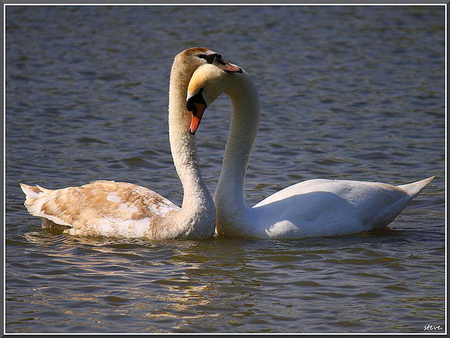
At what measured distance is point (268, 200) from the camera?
8.30 metres

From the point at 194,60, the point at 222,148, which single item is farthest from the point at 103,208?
the point at 222,148

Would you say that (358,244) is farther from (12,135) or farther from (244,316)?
(12,135)

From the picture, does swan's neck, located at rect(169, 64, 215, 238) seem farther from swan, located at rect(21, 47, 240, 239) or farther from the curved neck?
the curved neck

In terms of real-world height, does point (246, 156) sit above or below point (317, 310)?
above

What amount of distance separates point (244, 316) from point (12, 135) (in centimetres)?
693

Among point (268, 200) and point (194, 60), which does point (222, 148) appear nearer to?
point (268, 200)

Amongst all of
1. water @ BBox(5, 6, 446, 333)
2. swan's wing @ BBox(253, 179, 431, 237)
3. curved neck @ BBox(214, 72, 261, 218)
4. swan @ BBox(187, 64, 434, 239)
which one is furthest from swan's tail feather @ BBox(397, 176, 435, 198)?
curved neck @ BBox(214, 72, 261, 218)

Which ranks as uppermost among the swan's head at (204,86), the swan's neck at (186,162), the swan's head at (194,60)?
the swan's head at (194,60)

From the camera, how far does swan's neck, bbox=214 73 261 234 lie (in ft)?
26.2

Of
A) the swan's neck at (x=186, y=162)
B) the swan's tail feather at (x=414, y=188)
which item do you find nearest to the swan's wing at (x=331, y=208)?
the swan's tail feather at (x=414, y=188)

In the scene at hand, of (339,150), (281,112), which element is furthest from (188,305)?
(281,112)

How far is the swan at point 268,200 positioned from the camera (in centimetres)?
786

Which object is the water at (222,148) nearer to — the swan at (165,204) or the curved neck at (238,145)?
the swan at (165,204)

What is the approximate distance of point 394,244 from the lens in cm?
807
